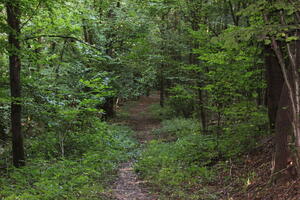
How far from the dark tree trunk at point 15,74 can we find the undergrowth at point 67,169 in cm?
56

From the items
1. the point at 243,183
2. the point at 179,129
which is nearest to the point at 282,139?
the point at 243,183

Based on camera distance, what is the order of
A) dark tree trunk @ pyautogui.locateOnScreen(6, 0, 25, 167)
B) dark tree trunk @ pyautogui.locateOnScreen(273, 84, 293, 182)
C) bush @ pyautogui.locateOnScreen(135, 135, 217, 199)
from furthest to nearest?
dark tree trunk @ pyautogui.locateOnScreen(6, 0, 25, 167)
bush @ pyautogui.locateOnScreen(135, 135, 217, 199)
dark tree trunk @ pyautogui.locateOnScreen(273, 84, 293, 182)

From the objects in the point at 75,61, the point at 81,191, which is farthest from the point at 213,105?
the point at 75,61

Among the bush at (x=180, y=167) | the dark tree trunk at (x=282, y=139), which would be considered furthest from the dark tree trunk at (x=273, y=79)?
the bush at (x=180, y=167)

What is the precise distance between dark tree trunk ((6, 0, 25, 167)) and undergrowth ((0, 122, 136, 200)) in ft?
1.84

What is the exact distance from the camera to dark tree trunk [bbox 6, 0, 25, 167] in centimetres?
748

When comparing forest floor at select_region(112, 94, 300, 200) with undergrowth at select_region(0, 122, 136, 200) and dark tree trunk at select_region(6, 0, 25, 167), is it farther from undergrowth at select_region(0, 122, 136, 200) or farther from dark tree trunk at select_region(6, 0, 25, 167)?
dark tree trunk at select_region(6, 0, 25, 167)

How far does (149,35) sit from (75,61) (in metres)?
8.57

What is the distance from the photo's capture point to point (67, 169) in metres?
7.89

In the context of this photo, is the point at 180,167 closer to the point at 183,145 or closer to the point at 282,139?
the point at 183,145

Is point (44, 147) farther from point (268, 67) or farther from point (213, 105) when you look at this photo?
point (268, 67)

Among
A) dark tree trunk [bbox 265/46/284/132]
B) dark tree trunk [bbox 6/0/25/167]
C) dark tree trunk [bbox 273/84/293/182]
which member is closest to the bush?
dark tree trunk [bbox 273/84/293/182]

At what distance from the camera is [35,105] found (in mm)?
9195

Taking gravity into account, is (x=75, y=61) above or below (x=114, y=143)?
above
